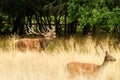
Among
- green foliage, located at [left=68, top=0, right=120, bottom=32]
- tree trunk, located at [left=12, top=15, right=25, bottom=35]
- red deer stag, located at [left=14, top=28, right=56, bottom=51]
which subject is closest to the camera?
red deer stag, located at [left=14, top=28, right=56, bottom=51]

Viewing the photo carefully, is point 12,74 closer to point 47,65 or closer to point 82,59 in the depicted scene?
point 47,65

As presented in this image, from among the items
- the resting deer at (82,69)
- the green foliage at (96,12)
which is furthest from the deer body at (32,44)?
the resting deer at (82,69)

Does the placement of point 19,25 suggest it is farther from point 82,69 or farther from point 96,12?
point 82,69

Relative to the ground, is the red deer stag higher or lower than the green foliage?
lower

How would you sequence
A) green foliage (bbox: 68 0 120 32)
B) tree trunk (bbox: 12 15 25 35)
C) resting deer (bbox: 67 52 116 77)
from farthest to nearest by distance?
1. tree trunk (bbox: 12 15 25 35)
2. green foliage (bbox: 68 0 120 32)
3. resting deer (bbox: 67 52 116 77)

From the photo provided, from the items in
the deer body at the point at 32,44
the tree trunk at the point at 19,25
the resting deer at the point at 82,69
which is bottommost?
the tree trunk at the point at 19,25

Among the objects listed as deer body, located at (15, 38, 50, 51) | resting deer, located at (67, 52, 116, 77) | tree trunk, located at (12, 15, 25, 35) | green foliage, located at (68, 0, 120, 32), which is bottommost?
tree trunk, located at (12, 15, 25, 35)

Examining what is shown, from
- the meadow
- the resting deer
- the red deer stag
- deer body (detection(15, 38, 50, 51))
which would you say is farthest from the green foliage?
the resting deer

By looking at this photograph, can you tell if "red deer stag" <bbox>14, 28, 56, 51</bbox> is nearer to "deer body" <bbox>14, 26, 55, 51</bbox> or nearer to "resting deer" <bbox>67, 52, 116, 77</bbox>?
"deer body" <bbox>14, 26, 55, 51</bbox>

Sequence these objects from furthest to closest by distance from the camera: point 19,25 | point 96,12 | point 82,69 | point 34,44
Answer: point 19,25
point 96,12
point 34,44
point 82,69

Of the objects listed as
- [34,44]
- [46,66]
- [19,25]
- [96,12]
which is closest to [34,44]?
[34,44]

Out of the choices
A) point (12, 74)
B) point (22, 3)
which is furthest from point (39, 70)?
point (22, 3)

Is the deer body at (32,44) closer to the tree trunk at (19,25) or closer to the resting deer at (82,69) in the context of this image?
the resting deer at (82,69)

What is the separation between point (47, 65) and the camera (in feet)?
30.3
